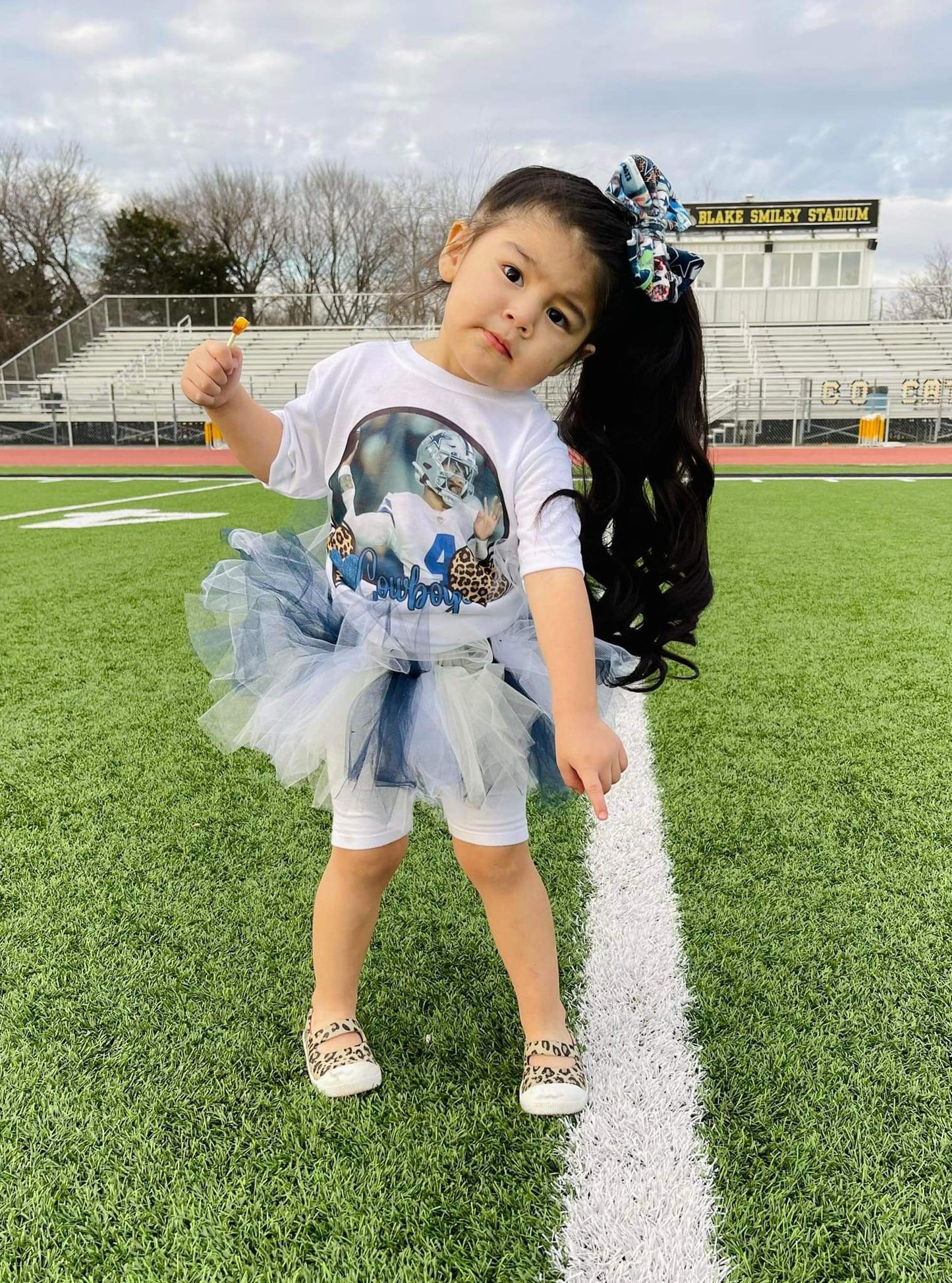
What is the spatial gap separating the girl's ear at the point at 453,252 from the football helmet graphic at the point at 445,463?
0.30 m

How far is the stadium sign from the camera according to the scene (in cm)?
3606

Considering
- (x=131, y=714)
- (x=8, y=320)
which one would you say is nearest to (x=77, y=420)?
(x=8, y=320)

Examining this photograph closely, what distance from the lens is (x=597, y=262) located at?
143 cm

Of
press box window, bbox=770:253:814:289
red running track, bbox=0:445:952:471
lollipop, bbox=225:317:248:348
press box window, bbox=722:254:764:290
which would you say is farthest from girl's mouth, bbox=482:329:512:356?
press box window, bbox=722:254:764:290

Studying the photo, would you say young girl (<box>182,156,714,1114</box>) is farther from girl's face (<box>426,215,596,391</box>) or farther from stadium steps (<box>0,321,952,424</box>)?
stadium steps (<box>0,321,952,424</box>)

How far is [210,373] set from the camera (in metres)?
1.39

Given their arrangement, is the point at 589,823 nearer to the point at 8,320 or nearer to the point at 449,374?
the point at 449,374

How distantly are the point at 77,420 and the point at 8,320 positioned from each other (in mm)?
17258

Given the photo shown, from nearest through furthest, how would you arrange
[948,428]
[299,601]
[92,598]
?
[299,601] < [92,598] < [948,428]

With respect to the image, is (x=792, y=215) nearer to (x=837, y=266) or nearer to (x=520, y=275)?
(x=837, y=266)

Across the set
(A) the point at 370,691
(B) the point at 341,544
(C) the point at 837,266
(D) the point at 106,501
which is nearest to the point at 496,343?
(B) the point at 341,544

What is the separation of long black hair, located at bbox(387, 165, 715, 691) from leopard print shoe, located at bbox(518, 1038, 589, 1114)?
24.3 inches

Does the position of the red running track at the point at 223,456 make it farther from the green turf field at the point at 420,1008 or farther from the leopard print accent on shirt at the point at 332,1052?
the leopard print accent on shirt at the point at 332,1052

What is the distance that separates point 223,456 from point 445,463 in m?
17.6
